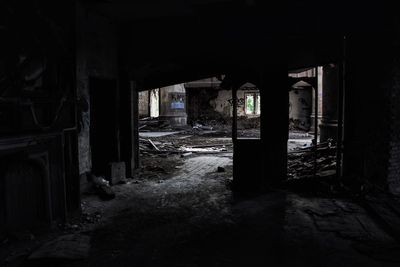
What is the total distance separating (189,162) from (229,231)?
663cm

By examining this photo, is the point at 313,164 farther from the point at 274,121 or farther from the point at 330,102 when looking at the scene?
the point at 330,102

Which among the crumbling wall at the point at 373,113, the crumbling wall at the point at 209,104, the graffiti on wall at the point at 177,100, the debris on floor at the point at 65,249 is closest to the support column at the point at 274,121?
the crumbling wall at the point at 373,113

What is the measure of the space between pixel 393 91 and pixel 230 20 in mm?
3469

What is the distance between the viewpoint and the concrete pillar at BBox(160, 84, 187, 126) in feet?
87.0

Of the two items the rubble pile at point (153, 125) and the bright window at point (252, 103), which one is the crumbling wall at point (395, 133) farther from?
the bright window at point (252, 103)

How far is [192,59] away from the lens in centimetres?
965

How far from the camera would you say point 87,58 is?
26.0ft

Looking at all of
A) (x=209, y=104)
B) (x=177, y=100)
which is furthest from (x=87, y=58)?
(x=209, y=104)

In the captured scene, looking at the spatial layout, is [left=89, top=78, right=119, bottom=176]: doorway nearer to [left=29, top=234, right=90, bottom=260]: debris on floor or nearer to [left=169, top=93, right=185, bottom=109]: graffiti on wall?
[left=29, top=234, right=90, bottom=260]: debris on floor

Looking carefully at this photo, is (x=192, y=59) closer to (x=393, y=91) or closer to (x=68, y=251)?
(x=393, y=91)

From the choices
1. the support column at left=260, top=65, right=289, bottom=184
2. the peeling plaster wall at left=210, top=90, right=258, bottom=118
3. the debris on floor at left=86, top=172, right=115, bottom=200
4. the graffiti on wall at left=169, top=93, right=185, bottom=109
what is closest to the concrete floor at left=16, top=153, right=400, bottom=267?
the debris on floor at left=86, top=172, right=115, bottom=200

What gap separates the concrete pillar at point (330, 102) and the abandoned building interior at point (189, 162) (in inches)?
37.8

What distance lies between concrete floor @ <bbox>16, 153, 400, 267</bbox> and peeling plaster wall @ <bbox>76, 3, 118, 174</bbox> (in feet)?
4.11

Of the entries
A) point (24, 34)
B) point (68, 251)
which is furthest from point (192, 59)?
point (68, 251)
